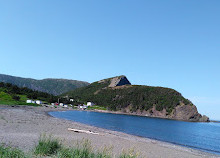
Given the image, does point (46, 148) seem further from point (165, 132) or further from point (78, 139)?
point (165, 132)

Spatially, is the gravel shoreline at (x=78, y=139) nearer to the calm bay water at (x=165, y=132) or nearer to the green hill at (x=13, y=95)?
the calm bay water at (x=165, y=132)

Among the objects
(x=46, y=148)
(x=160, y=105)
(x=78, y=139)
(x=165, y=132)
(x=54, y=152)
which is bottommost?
(x=165, y=132)

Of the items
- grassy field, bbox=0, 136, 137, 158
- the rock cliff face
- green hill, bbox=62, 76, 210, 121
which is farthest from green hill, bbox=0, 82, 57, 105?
the rock cliff face

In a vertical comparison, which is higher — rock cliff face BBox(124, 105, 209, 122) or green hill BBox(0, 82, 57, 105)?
green hill BBox(0, 82, 57, 105)

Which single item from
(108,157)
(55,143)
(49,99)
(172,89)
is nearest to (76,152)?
(108,157)

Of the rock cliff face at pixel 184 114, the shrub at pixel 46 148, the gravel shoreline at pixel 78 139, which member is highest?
the shrub at pixel 46 148

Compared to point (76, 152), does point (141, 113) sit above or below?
below

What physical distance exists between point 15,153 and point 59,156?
2126mm

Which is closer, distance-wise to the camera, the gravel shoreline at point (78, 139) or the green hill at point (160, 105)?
the gravel shoreline at point (78, 139)

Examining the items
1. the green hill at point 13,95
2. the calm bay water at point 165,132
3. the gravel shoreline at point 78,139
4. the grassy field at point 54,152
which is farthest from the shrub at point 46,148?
the green hill at point 13,95

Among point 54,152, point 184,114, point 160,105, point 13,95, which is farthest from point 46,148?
point 160,105

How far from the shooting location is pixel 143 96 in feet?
634

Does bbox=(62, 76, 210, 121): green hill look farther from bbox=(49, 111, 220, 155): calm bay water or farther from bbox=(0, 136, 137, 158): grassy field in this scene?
bbox=(0, 136, 137, 158): grassy field

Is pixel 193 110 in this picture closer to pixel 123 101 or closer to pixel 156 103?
pixel 156 103
